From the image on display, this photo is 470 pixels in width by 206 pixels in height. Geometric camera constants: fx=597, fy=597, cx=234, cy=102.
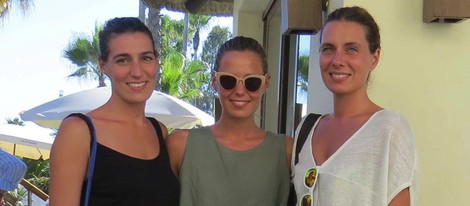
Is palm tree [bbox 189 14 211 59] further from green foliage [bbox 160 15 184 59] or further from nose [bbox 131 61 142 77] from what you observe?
nose [bbox 131 61 142 77]

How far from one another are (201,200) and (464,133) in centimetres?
104

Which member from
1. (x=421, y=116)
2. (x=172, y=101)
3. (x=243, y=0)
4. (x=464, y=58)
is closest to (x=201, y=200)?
(x=421, y=116)

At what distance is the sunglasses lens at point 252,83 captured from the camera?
6.88 ft

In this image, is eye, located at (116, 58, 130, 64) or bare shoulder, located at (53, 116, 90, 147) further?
eye, located at (116, 58, 130, 64)

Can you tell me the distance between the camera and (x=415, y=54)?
89.7 inches

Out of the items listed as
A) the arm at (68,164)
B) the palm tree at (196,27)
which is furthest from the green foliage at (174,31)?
the arm at (68,164)

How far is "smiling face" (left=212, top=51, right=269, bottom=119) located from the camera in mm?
2091

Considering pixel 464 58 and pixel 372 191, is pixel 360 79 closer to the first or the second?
pixel 372 191

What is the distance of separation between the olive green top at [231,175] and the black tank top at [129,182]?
75 millimetres

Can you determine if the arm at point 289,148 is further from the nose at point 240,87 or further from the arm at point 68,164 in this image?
the arm at point 68,164

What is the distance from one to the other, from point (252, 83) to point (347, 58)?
437 millimetres

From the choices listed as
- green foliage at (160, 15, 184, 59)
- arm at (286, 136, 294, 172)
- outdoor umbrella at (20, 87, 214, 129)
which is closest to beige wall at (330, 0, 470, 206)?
arm at (286, 136, 294, 172)

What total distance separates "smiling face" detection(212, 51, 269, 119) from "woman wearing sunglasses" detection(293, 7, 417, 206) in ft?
0.90

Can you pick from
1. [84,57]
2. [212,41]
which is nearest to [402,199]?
[84,57]
